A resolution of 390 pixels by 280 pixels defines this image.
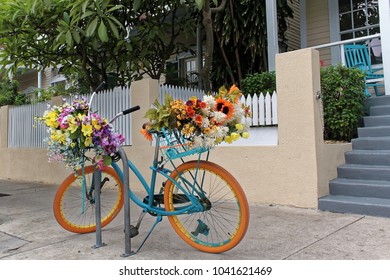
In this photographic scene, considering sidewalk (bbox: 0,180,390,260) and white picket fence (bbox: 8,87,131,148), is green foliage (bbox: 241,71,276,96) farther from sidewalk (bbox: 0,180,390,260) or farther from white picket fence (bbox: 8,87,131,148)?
white picket fence (bbox: 8,87,131,148)

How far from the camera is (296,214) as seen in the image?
15.2 ft

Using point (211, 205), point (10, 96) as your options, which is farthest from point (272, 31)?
point (10, 96)

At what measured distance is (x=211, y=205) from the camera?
3.28 m

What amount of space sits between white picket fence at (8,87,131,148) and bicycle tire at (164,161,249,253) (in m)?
3.73

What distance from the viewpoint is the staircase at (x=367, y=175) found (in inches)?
175

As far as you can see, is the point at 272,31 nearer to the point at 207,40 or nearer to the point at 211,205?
the point at 207,40

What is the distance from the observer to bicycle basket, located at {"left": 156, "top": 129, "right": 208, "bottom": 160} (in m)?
3.16

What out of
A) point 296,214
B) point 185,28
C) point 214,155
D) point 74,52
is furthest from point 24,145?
point 296,214

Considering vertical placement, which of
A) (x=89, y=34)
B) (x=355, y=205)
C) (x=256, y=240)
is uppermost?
(x=89, y=34)

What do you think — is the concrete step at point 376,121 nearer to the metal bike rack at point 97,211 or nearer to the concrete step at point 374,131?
the concrete step at point 374,131

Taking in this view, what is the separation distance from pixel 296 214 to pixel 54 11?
588 cm

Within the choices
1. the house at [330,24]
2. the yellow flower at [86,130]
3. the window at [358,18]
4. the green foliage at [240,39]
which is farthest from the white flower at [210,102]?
the window at [358,18]

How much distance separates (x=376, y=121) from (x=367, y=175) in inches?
48.1

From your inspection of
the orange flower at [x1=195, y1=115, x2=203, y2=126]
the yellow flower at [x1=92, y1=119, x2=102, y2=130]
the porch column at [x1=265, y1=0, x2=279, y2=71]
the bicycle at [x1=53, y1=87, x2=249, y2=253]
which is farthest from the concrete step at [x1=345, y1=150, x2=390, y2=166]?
the yellow flower at [x1=92, y1=119, x2=102, y2=130]
